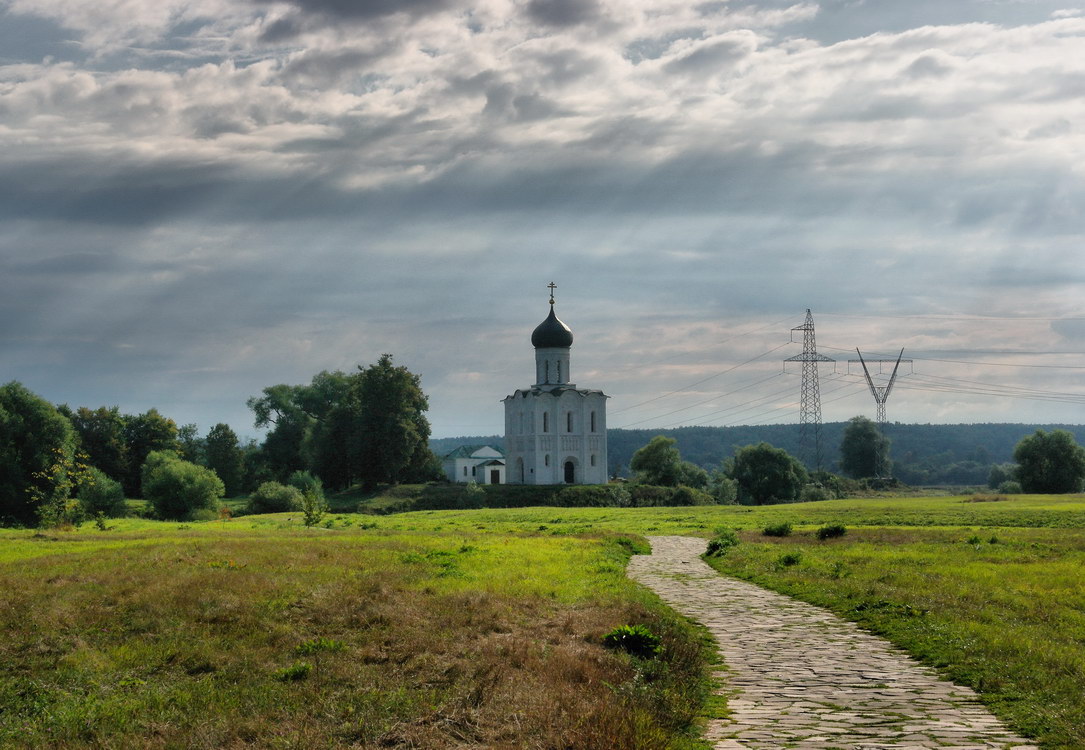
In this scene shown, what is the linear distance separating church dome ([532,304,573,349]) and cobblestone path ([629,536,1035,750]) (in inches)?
3517

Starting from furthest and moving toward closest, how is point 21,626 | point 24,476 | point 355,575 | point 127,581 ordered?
point 24,476, point 355,575, point 127,581, point 21,626

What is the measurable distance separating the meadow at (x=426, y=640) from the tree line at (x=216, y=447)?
31.8 metres

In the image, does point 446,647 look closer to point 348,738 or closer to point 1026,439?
point 348,738

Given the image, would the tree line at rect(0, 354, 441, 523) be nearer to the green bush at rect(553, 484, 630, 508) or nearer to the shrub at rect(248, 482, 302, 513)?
the shrub at rect(248, 482, 302, 513)

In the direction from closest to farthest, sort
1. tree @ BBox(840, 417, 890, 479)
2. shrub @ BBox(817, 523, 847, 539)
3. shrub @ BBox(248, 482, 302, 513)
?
shrub @ BBox(817, 523, 847, 539) < shrub @ BBox(248, 482, 302, 513) < tree @ BBox(840, 417, 890, 479)

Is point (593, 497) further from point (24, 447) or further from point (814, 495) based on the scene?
point (24, 447)

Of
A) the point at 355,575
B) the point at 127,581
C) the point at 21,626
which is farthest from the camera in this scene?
the point at 355,575

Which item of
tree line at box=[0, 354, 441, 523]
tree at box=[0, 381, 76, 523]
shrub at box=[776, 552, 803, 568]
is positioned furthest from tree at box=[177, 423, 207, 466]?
shrub at box=[776, 552, 803, 568]

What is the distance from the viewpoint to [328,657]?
13695mm

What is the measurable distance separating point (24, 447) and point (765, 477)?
2620 inches

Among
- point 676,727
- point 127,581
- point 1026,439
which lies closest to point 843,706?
point 676,727

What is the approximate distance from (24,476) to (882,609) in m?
59.6

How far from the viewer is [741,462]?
102750 mm

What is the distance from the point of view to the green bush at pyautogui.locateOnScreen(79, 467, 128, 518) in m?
75.7
